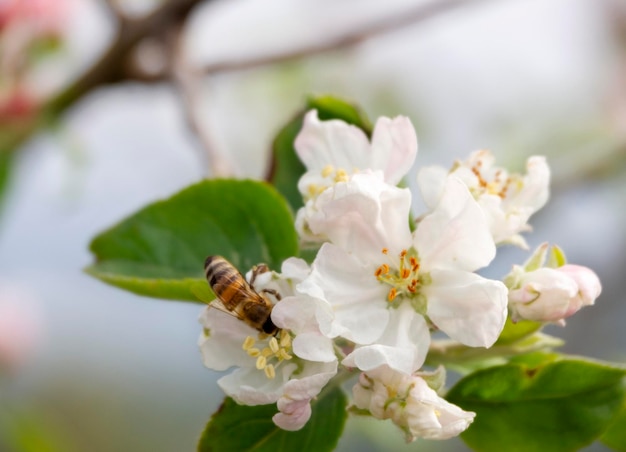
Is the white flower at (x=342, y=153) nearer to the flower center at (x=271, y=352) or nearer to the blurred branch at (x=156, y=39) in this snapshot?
the flower center at (x=271, y=352)

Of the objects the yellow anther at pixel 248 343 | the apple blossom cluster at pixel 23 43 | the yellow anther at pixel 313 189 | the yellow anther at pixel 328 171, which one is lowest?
the yellow anther at pixel 248 343

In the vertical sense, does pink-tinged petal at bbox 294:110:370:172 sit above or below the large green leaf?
below

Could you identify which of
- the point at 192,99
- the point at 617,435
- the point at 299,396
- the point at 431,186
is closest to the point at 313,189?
the point at 431,186

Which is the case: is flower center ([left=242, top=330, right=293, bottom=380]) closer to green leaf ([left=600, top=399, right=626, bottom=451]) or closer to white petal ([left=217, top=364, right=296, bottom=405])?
white petal ([left=217, top=364, right=296, bottom=405])

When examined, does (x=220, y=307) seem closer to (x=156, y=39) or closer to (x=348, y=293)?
(x=348, y=293)

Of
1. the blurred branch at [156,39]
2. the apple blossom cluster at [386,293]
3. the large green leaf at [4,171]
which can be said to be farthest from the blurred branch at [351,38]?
the apple blossom cluster at [386,293]

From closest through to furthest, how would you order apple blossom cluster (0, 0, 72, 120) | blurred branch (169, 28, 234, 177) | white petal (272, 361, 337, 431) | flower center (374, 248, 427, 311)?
white petal (272, 361, 337, 431) < flower center (374, 248, 427, 311) < blurred branch (169, 28, 234, 177) < apple blossom cluster (0, 0, 72, 120)

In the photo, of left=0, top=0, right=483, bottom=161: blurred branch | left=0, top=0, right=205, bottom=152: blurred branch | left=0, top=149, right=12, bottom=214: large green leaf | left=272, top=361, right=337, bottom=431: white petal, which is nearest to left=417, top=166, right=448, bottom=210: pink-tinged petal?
left=272, top=361, right=337, bottom=431: white petal

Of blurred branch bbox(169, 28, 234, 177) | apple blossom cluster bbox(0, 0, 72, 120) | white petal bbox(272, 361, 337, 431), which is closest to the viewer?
white petal bbox(272, 361, 337, 431)
